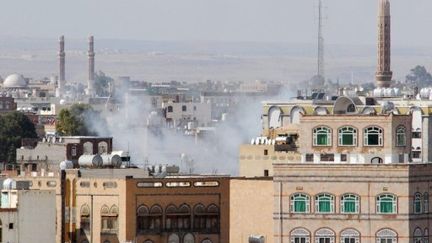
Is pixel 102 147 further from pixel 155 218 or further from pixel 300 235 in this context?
pixel 300 235

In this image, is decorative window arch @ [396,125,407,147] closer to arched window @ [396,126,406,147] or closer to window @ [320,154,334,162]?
arched window @ [396,126,406,147]

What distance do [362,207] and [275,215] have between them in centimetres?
178

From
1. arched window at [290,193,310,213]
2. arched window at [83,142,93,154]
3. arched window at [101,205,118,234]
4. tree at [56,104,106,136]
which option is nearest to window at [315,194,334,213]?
arched window at [290,193,310,213]

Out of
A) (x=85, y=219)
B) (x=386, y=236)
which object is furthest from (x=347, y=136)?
(x=85, y=219)

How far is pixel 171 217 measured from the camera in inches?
2354

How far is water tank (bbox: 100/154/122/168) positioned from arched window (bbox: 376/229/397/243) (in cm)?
1120

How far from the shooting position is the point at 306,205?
55.3m

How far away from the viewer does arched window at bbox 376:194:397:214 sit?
54.6 metres

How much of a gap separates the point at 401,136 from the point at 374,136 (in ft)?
1.83

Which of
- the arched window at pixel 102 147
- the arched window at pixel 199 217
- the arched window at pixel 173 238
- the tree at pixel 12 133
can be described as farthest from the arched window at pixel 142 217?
the tree at pixel 12 133

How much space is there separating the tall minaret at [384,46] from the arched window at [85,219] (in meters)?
60.5

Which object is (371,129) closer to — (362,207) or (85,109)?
(362,207)

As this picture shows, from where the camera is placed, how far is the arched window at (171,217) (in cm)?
5966

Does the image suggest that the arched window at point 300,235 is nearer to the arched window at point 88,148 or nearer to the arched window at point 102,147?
the arched window at point 88,148
